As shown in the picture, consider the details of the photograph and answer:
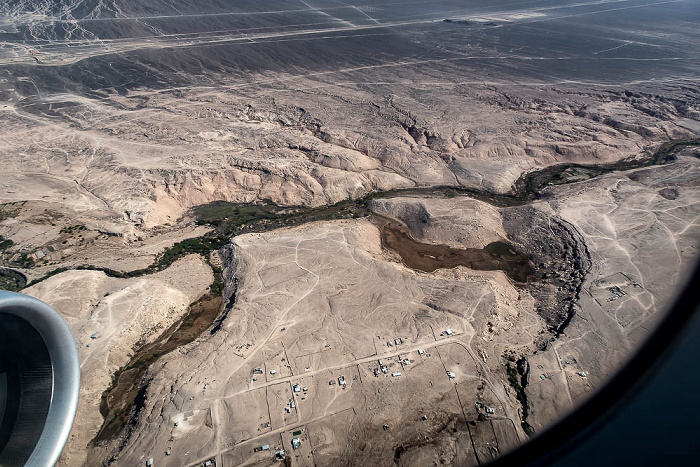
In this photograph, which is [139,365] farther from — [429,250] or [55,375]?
[429,250]

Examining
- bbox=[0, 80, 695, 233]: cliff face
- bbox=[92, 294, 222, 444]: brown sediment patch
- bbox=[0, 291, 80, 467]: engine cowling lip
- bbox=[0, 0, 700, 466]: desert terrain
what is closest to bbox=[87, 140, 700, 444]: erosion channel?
Result: bbox=[92, 294, 222, 444]: brown sediment patch

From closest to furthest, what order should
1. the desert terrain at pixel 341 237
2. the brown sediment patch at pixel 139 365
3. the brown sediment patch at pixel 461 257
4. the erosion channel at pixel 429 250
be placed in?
the desert terrain at pixel 341 237 → the brown sediment patch at pixel 139 365 → the erosion channel at pixel 429 250 → the brown sediment patch at pixel 461 257

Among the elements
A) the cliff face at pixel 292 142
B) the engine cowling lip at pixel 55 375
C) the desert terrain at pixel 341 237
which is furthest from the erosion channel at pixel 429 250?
the engine cowling lip at pixel 55 375

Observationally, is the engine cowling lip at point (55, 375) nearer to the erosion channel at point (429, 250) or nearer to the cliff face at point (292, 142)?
the erosion channel at point (429, 250)

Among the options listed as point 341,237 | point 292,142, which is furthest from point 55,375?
point 292,142

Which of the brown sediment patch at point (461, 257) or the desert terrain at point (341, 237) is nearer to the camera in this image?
the desert terrain at point (341, 237)

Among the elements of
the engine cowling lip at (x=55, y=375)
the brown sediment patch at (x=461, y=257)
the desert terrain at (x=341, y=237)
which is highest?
the engine cowling lip at (x=55, y=375)

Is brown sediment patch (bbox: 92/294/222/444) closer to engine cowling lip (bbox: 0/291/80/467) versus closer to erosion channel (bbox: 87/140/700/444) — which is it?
erosion channel (bbox: 87/140/700/444)
